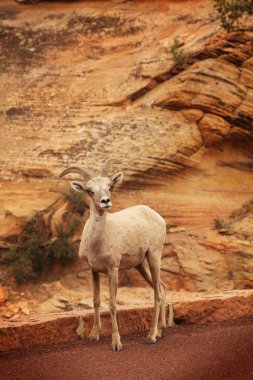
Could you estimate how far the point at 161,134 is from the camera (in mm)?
18141

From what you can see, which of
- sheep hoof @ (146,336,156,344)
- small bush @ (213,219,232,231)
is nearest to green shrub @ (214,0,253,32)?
small bush @ (213,219,232,231)

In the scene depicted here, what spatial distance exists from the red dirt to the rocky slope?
7.43 meters

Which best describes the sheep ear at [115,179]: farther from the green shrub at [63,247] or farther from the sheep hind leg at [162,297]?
the green shrub at [63,247]

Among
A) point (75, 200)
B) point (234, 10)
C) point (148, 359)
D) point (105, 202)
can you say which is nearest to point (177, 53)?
point (234, 10)

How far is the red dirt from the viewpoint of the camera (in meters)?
6.93

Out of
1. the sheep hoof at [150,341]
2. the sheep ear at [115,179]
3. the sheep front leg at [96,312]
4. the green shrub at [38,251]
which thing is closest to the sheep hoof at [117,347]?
the sheep hoof at [150,341]

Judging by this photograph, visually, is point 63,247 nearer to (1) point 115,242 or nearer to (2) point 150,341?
(1) point 115,242

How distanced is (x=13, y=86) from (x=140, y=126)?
18.5ft

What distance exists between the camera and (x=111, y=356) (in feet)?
25.0

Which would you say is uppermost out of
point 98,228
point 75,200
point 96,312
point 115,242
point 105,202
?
point 105,202

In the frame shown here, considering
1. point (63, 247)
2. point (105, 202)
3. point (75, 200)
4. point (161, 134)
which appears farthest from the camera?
point (161, 134)

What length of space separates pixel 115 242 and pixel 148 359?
5.74 ft

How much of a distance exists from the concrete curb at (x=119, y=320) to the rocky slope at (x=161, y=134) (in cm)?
601

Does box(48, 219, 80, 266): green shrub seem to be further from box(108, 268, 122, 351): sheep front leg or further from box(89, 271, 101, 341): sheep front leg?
box(108, 268, 122, 351): sheep front leg
